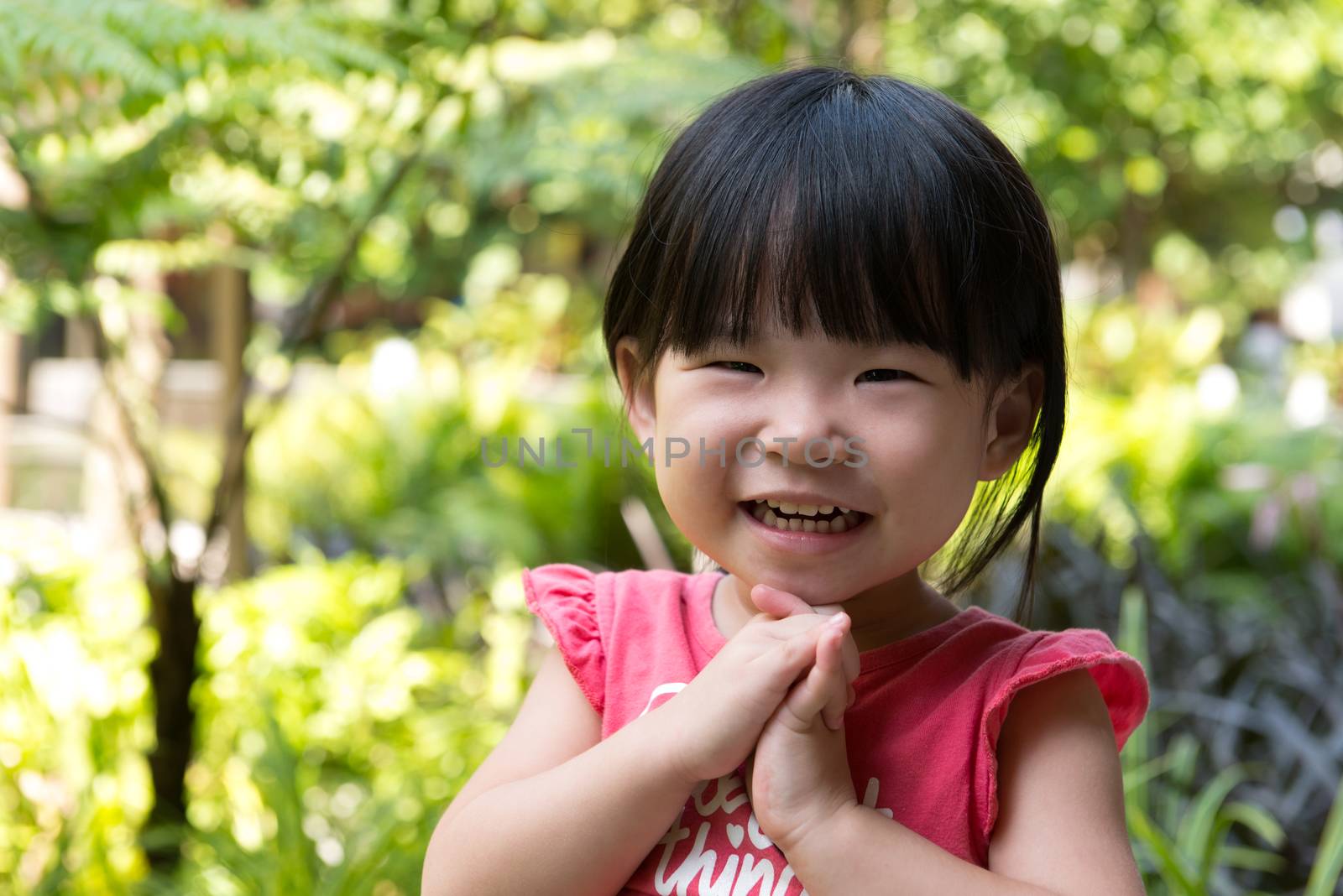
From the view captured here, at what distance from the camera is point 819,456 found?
0.92 meters

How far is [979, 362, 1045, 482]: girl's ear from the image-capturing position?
3.43ft

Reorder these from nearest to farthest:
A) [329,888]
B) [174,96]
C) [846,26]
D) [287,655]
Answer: [329,888]
[174,96]
[287,655]
[846,26]

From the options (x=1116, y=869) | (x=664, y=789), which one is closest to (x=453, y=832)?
(x=664, y=789)

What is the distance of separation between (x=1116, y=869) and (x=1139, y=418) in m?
5.34

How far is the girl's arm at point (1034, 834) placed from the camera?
90cm

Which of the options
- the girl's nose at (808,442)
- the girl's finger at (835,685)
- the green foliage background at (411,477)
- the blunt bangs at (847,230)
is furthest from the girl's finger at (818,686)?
the green foliage background at (411,477)

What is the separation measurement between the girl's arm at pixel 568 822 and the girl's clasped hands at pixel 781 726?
35mm

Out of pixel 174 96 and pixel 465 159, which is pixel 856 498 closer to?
pixel 174 96

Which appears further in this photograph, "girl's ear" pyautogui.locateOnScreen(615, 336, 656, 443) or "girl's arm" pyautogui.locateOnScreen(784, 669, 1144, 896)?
"girl's ear" pyautogui.locateOnScreen(615, 336, 656, 443)

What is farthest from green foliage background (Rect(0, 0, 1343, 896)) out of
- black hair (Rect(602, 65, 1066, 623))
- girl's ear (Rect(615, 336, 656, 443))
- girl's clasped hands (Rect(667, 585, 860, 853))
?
girl's clasped hands (Rect(667, 585, 860, 853))

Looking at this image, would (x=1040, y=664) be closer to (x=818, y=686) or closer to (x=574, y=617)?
(x=818, y=686)

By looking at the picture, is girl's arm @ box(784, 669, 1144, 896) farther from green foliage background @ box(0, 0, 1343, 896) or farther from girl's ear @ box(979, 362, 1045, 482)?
green foliage background @ box(0, 0, 1343, 896)

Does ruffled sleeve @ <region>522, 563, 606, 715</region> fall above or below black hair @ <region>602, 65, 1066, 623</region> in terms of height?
below

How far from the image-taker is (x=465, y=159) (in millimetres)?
3328
